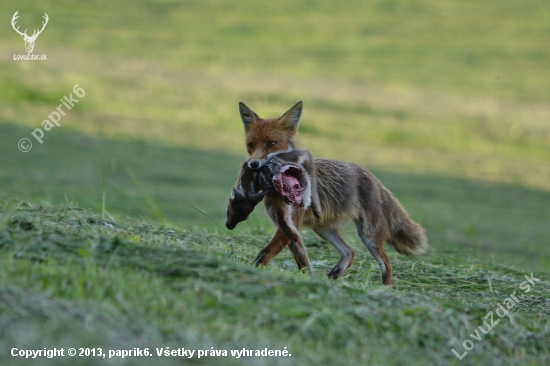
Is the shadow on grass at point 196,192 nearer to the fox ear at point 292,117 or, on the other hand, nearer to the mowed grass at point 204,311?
the fox ear at point 292,117

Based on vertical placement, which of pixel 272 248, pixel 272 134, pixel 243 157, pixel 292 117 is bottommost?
pixel 272 248

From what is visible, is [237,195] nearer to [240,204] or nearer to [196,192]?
[240,204]

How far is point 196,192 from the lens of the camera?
10.8m

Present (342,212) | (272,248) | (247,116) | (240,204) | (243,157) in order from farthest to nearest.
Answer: (243,157)
(247,116)
(342,212)
(272,248)
(240,204)

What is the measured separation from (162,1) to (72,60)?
794cm

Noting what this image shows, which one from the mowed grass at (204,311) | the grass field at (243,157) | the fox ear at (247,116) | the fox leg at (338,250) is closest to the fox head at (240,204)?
the grass field at (243,157)

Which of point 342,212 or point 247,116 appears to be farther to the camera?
point 247,116

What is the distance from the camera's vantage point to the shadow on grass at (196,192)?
8.94m

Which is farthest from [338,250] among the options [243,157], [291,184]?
[243,157]

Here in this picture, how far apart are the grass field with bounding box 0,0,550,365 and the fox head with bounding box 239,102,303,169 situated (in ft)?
2.61

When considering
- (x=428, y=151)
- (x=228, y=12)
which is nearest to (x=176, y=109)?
(x=428, y=151)

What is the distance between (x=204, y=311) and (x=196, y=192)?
690cm

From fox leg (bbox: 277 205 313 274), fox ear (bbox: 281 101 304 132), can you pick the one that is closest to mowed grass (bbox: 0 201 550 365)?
fox leg (bbox: 277 205 313 274)

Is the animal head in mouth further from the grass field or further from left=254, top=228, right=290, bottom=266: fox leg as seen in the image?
the grass field
